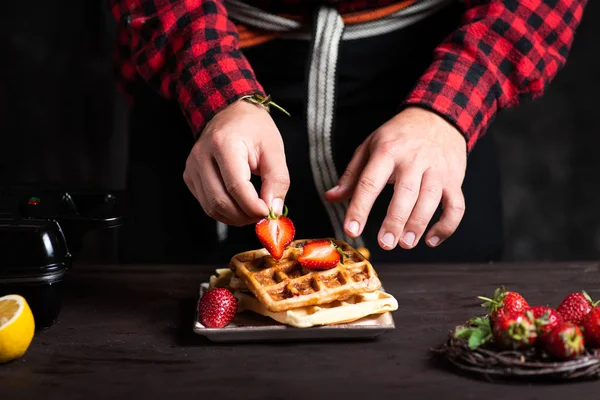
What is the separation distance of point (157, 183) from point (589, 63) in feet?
4.62

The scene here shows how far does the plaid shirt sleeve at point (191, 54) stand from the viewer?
139 cm

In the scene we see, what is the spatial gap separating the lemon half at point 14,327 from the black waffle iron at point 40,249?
50mm

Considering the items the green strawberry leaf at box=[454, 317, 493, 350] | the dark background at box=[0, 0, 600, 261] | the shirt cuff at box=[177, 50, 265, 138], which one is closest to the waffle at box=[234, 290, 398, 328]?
the green strawberry leaf at box=[454, 317, 493, 350]

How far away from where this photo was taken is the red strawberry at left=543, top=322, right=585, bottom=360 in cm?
99

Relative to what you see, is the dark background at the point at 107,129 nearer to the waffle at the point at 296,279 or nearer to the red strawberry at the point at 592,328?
the waffle at the point at 296,279

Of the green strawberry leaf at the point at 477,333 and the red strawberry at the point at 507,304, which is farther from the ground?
the red strawberry at the point at 507,304

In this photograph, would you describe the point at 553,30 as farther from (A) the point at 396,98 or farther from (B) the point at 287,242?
(B) the point at 287,242

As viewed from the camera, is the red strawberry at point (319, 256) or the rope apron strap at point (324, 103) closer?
the red strawberry at point (319, 256)

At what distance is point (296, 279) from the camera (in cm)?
123

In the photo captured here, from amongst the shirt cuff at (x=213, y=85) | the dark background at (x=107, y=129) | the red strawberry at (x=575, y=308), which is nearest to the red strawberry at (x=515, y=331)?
the red strawberry at (x=575, y=308)

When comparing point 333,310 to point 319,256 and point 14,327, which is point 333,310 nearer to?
point 319,256

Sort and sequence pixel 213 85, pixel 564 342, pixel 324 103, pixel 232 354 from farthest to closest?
pixel 324 103 < pixel 213 85 < pixel 232 354 < pixel 564 342

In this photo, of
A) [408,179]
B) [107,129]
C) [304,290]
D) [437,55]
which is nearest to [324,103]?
[437,55]

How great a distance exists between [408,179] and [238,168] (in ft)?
0.88
